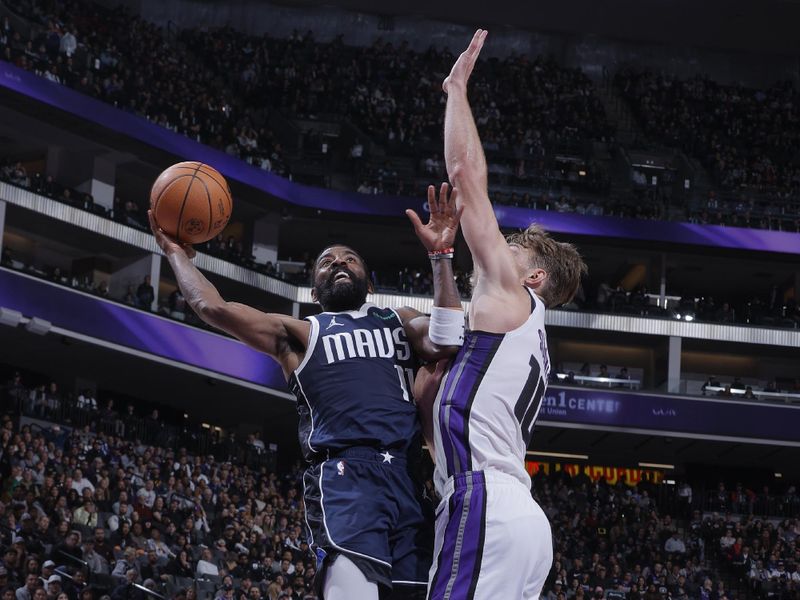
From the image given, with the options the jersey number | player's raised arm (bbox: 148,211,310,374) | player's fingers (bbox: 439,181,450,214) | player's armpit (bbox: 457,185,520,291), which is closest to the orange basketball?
player's raised arm (bbox: 148,211,310,374)

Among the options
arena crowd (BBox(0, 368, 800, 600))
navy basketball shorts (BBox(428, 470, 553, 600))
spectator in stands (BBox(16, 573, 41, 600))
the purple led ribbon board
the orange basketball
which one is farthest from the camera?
the purple led ribbon board

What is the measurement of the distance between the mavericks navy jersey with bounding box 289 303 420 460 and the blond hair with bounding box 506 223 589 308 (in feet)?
2.46

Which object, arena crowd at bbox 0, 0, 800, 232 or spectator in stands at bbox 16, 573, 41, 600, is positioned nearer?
spectator in stands at bbox 16, 573, 41, 600

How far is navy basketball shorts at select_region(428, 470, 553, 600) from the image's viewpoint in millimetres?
4613

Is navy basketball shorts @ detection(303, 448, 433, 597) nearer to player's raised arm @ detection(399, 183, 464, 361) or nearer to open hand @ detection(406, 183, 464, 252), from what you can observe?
player's raised arm @ detection(399, 183, 464, 361)

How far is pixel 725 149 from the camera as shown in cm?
4097

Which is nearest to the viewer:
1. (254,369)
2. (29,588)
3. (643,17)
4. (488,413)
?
(488,413)

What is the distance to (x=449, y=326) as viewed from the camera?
514 centimetres

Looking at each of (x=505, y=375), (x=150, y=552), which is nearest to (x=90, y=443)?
(x=150, y=552)

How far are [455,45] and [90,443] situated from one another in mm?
28296

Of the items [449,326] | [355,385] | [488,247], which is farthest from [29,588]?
[488,247]

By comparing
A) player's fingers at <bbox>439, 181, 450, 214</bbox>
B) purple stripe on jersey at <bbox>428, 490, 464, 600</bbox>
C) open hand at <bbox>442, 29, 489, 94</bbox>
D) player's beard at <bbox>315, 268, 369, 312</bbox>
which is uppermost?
open hand at <bbox>442, 29, 489, 94</bbox>

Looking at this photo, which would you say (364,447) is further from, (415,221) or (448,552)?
(415,221)

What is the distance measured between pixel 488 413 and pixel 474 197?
36.2 inches
